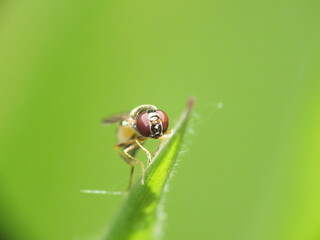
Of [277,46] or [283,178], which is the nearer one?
[283,178]

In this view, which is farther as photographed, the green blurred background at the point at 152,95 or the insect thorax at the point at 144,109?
the green blurred background at the point at 152,95

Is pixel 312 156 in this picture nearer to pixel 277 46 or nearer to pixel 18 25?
pixel 277 46

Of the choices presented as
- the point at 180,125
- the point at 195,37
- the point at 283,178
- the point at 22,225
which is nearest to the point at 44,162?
the point at 22,225

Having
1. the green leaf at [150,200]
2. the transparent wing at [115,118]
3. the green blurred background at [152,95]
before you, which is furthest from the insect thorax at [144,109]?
the green leaf at [150,200]

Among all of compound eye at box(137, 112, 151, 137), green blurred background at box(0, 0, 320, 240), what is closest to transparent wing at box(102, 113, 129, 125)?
green blurred background at box(0, 0, 320, 240)

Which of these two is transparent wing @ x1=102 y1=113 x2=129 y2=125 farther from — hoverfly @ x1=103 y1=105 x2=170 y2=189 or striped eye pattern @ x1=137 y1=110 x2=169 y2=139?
striped eye pattern @ x1=137 y1=110 x2=169 y2=139

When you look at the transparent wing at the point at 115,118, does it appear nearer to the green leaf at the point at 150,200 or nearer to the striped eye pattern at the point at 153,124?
the striped eye pattern at the point at 153,124
